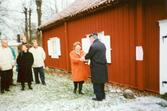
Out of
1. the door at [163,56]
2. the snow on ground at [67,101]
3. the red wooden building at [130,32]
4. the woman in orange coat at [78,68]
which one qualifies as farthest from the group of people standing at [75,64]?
the door at [163,56]

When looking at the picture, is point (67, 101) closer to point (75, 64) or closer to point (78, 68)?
point (78, 68)

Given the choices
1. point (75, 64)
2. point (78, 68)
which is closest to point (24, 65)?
point (75, 64)

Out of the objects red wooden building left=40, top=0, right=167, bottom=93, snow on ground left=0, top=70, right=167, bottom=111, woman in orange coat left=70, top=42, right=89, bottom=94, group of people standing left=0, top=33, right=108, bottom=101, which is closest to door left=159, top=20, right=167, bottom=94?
red wooden building left=40, top=0, right=167, bottom=93

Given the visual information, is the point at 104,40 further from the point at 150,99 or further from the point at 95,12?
the point at 150,99

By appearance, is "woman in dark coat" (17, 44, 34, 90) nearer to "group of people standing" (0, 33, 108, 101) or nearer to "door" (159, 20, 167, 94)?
"group of people standing" (0, 33, 108, 101)

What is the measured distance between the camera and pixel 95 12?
1467cm

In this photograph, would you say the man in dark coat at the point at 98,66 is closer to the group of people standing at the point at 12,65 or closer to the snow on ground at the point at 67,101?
the snow on ground at the point at 67,101

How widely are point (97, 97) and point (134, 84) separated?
2.32 metres

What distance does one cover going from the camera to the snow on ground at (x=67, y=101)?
29.4 feet

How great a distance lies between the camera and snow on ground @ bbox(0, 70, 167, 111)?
8.97 m

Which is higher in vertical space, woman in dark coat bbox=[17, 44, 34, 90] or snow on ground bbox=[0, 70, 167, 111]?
woman in dark coat bbox=[17, 44, 34, 90]

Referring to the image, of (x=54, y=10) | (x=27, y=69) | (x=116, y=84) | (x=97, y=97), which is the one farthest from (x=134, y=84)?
(x=54, y=10)

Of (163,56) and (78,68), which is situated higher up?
(163,56)

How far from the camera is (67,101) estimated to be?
10.0 metres
